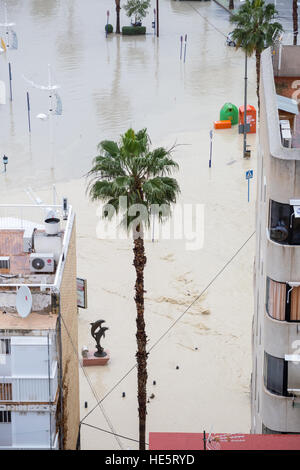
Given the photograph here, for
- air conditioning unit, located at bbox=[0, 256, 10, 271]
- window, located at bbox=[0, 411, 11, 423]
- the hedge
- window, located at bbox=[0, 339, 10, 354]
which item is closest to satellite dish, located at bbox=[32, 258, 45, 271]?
air conditioning unit, located at bbox=[0, 256, 10, 271]

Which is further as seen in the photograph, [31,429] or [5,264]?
[5,264]

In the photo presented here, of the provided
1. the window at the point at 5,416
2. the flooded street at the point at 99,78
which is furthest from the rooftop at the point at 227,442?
the flooded street at the point at 99,78

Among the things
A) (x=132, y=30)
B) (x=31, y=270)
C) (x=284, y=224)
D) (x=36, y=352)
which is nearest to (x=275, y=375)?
(x=284, y=224)

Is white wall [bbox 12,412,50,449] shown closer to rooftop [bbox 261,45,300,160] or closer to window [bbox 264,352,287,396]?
window [bbox 264,352,287,396]

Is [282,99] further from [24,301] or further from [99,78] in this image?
[99,78]

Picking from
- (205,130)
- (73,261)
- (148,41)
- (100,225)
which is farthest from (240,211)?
(148,41)

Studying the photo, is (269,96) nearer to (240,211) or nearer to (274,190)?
(274,190)
